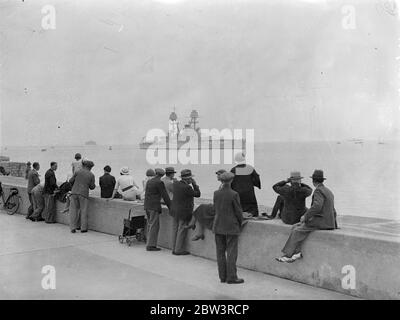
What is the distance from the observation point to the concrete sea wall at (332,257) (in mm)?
5676

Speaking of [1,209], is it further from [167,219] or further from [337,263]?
[337,263]

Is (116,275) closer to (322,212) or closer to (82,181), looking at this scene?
(322,212)

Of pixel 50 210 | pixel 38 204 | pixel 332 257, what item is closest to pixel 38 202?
pixel 38 204

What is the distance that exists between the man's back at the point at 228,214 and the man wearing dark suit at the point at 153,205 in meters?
2.16

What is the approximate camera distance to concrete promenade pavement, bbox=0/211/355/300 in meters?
6.08

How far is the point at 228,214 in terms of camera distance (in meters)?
6.55

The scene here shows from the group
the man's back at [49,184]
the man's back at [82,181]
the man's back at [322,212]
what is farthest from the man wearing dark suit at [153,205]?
the man's back at [49,184]

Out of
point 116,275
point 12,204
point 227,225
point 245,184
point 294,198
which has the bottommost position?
point 116,275

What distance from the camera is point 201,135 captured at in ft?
598

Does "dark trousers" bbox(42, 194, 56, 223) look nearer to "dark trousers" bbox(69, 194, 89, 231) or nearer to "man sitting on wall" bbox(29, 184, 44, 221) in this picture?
"man sitting on wall" bbox(29, 184, 44, 221)

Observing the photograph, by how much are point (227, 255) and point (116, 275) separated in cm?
171

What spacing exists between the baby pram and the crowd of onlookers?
0.16 m
